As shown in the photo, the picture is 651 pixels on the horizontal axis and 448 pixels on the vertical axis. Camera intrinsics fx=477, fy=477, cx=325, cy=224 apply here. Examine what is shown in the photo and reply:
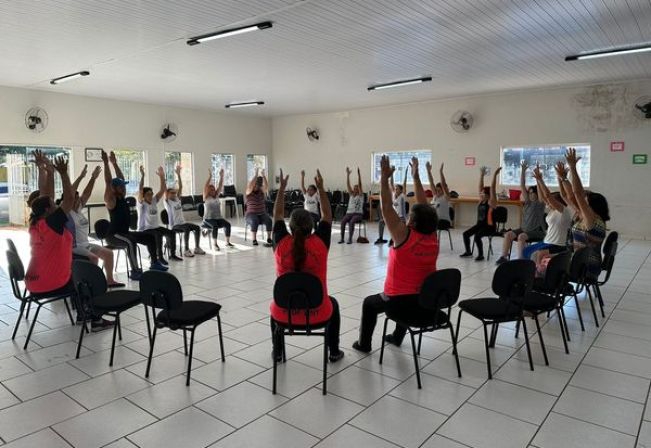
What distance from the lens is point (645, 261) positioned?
7.15 metres

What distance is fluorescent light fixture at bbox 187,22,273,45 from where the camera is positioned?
5531mm

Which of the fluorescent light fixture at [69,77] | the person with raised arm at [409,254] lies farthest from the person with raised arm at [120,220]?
the person with raised arm at [409,254]

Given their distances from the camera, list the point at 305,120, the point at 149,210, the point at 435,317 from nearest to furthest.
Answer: the point at 435,317 → the point at 149,210 → the point at 305,120

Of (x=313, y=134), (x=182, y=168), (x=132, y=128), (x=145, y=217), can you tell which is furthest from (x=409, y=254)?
(x=313, y=134)

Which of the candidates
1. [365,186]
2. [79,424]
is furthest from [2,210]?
[79,424]

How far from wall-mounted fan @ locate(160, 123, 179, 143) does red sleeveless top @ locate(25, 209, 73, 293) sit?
8973 millimetres

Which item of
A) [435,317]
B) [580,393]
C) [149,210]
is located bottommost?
[580,393]

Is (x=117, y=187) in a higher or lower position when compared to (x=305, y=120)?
lower

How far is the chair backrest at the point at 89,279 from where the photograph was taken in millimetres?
3377

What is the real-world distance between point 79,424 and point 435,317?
7.06 ft

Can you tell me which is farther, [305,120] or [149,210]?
[305,120]

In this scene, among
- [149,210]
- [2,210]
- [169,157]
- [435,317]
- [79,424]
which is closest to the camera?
[79,424]

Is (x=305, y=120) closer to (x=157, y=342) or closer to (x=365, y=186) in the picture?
(x=365, y=186)

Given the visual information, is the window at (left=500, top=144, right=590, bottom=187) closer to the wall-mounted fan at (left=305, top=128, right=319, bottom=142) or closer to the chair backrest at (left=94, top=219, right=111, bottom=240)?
the wall-mounted fan at (left=305, top=128, right=319, bottom=142)
